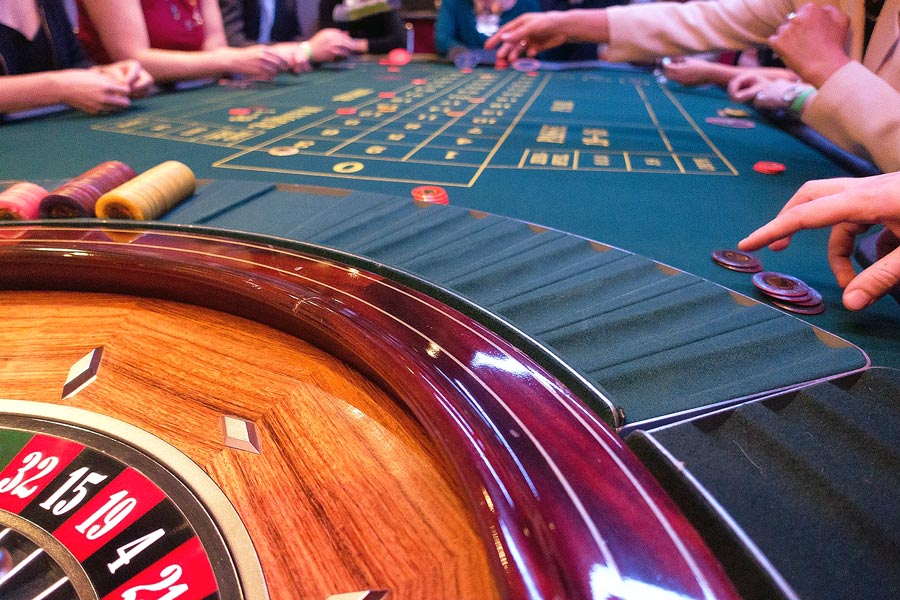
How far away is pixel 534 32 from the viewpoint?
3.34m

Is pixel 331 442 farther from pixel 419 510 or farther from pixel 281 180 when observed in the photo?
pixel 281 180

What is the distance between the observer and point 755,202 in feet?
5.20

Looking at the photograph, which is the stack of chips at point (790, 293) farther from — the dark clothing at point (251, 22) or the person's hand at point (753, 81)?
the dark clothing at point (251, 22)

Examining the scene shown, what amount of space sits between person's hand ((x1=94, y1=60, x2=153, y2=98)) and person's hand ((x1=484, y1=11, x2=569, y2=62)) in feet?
6.70

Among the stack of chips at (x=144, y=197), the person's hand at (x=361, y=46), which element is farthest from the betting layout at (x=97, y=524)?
the person's hand at (x=361, y=46)

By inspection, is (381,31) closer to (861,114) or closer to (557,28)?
(557,28)

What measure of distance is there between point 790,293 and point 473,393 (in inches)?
31.1

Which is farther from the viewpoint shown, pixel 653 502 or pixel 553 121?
pixel 553 121

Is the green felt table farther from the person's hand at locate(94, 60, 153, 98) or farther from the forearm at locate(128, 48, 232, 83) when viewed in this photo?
the forearm at locate(128, 48, 232, 83)

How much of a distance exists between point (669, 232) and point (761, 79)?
239 cm

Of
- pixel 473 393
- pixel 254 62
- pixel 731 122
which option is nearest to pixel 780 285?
pixel 473 393

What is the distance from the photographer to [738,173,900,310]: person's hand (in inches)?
36.2

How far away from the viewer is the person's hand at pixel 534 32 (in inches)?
128

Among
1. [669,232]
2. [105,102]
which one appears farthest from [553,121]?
[105,102]
